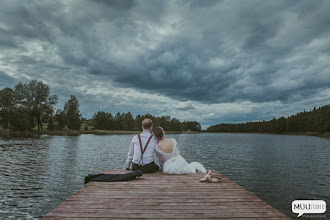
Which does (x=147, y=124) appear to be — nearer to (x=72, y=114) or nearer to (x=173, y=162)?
(x=173, y=162)

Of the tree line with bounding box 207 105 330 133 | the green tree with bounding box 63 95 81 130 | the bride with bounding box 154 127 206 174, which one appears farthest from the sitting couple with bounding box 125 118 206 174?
the tree line with bounding box 207 105 330 133

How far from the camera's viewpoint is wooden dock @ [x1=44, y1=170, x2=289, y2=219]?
4.79m

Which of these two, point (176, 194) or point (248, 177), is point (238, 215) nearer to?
point (176, 194)

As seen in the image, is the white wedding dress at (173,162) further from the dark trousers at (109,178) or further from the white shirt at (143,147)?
the dark trousers at (109,178)

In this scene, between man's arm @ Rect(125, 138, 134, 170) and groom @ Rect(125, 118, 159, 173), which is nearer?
groom @ Rect(125, 118, 159, 173)

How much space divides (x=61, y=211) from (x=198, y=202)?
10.7 feet

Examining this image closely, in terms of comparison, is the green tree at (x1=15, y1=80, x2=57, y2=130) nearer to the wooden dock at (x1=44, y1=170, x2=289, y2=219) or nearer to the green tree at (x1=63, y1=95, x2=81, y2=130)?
the green tree at (x1=63, y1=95, x2=81, y2=130)

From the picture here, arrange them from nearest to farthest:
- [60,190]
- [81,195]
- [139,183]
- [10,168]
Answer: [81,195], [139,183], [60,190], [10,168]

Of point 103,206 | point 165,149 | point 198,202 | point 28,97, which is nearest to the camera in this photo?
point 103,206

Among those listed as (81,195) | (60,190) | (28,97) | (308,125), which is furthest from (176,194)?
(308,125)

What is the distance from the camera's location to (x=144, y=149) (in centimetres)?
948

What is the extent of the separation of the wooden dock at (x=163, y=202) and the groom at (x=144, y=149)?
1.86 m

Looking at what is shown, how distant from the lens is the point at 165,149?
949cm

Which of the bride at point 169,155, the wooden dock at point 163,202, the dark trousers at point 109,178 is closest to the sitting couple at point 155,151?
the bride at point 169,155
